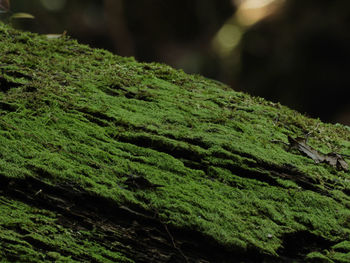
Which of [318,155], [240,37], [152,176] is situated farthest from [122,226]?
[240,37]

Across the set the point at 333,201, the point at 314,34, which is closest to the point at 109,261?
the point at 333,201

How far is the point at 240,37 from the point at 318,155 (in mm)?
6914

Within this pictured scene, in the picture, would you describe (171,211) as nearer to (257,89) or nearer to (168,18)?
(257,89)

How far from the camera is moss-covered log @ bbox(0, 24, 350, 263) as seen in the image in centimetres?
149

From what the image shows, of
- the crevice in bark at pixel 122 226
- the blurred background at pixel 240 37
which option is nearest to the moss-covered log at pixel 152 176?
the crevice in bark at pixel 122 226

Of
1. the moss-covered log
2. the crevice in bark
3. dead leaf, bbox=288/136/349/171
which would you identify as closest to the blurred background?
the moss-covered log

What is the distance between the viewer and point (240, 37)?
8492mm

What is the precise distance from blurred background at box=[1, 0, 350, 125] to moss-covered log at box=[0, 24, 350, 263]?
5136mm

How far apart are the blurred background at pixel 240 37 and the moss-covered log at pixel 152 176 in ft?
16.9

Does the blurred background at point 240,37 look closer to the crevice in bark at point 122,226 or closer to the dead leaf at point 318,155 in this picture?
the dead leaf at point 318,155

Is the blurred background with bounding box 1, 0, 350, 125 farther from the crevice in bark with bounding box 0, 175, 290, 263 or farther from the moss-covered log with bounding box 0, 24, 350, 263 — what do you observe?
the crevice in bark with bounding box 0, 175, 290, 263

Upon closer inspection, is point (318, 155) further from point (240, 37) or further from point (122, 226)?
point (240, 37)

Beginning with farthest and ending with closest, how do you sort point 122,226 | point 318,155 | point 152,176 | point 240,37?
point 240,37 → point 318,155 → point 152,176 → point 122,226

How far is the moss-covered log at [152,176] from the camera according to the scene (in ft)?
4.89
